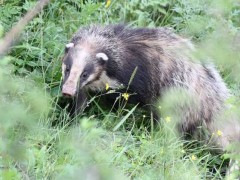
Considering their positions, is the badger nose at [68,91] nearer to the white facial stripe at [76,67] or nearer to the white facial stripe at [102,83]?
the white facial stripe at [76,67]

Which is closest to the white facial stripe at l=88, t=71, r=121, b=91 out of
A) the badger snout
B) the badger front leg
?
the badger front leg

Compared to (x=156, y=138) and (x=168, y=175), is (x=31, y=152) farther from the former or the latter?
(x=156, y=138)

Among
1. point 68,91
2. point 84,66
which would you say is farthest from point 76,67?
point 68,91

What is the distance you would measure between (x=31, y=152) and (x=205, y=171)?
5.34ft

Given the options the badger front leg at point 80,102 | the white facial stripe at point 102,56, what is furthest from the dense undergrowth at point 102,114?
the white facial stripe at point 102,56

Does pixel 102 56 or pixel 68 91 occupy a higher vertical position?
pixel 102 56

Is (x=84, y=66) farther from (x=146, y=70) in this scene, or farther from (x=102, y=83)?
(x=146, y=70)

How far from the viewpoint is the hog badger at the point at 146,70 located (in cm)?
566

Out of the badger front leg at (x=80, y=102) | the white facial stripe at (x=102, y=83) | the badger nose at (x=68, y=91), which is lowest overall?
the badger front leg at (x=80, y=102)

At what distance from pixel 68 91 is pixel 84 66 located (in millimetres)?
571

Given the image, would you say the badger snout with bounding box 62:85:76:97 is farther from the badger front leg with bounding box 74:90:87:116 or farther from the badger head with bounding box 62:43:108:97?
the badger front leg with bounding box 74:90:87:116

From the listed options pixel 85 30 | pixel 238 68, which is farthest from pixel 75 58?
pixel 238 68

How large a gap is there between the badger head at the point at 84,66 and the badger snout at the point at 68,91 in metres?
0.20

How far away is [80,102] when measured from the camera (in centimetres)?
564
